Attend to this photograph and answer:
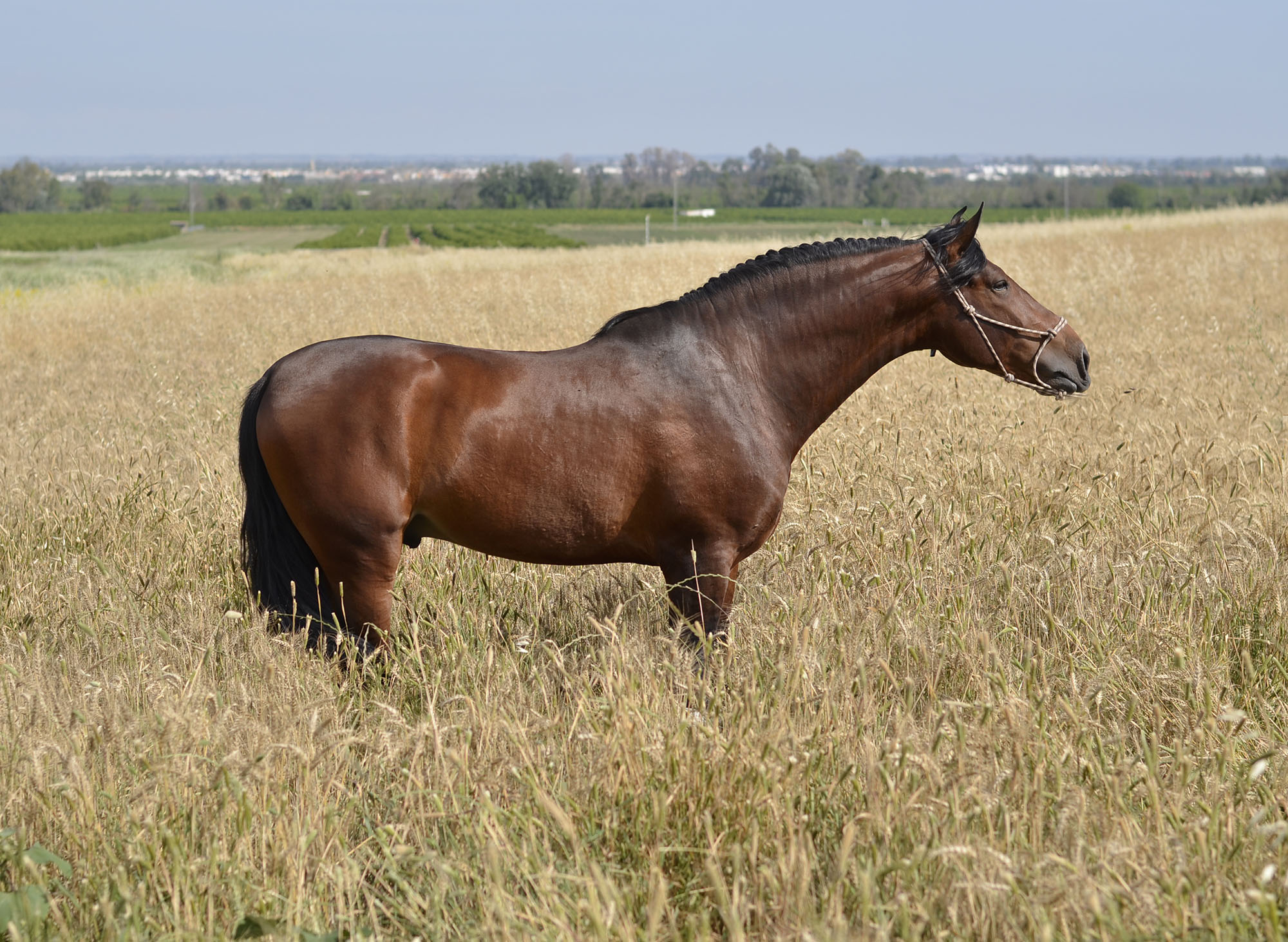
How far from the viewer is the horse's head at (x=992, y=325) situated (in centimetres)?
396

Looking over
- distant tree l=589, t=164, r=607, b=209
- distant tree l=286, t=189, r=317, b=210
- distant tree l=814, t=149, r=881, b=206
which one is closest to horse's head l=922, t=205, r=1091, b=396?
distant tree l=814, t=149, r=881, b=206

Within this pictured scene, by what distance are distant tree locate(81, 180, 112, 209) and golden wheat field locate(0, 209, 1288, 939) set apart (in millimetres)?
164091

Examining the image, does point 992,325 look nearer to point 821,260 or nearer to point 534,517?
point 821,260

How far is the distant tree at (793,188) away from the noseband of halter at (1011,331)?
4819 inches

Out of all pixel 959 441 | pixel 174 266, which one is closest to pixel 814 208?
pixel 174 266

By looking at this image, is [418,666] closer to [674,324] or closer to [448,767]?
[448,767]

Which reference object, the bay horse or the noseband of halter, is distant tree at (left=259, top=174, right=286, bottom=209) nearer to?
the bay horse

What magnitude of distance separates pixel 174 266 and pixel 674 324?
1421 inches

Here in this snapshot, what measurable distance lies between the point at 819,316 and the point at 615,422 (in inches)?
36.6

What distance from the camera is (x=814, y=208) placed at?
370 feet

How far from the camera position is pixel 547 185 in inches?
5418

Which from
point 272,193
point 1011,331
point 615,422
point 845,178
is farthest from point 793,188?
point 615,422

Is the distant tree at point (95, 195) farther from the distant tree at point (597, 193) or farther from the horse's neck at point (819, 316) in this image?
the horse's neck at point (819, 316)

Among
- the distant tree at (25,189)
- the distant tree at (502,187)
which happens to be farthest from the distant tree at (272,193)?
the distant tree at (502,187)
